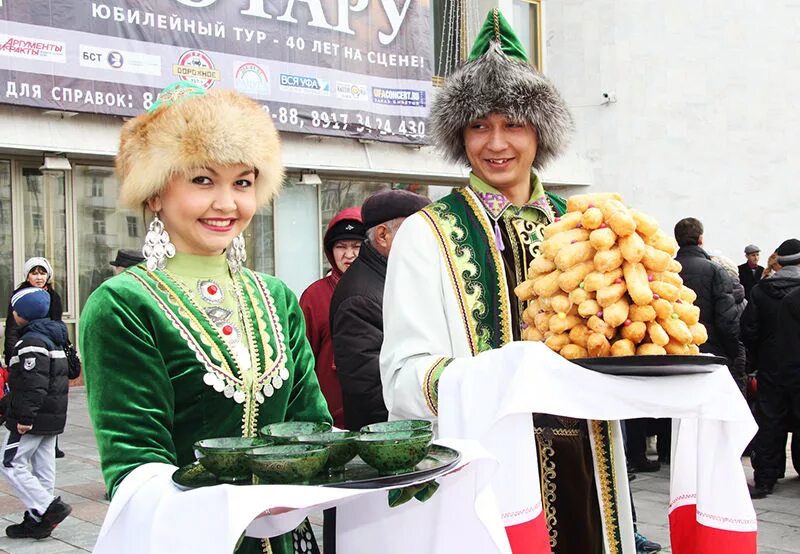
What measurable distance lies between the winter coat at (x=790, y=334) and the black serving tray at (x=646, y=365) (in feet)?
16.6

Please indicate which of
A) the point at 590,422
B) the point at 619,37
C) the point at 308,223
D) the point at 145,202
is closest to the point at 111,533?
the point at 145,202

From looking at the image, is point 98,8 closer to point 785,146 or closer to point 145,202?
point 145,202

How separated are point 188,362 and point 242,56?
36.0ft

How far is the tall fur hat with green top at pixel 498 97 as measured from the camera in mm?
2797

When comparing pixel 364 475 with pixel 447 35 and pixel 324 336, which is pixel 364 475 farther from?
pixel 447 35

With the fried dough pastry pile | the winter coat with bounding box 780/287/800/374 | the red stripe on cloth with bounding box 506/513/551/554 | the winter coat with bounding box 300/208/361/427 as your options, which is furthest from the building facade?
the red stripe on cloth with bounding box 506/513/551/554

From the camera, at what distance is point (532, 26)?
59.8 ft

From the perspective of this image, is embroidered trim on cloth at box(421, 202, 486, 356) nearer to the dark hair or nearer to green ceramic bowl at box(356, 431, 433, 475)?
green ceramic bowl at box(356, 431, 433, 475)

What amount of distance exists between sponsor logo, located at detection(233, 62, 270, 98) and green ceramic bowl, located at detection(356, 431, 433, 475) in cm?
1114

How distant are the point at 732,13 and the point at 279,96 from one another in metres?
9.68

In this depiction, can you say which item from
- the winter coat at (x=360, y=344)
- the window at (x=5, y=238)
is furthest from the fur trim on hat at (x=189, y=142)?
the window at (x=5, y=238)

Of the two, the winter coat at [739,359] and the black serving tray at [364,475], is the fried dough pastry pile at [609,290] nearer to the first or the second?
the black serving tray at [364,475]

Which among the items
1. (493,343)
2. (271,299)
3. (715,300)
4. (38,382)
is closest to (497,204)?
(493,343)

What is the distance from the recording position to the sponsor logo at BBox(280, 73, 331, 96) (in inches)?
515
